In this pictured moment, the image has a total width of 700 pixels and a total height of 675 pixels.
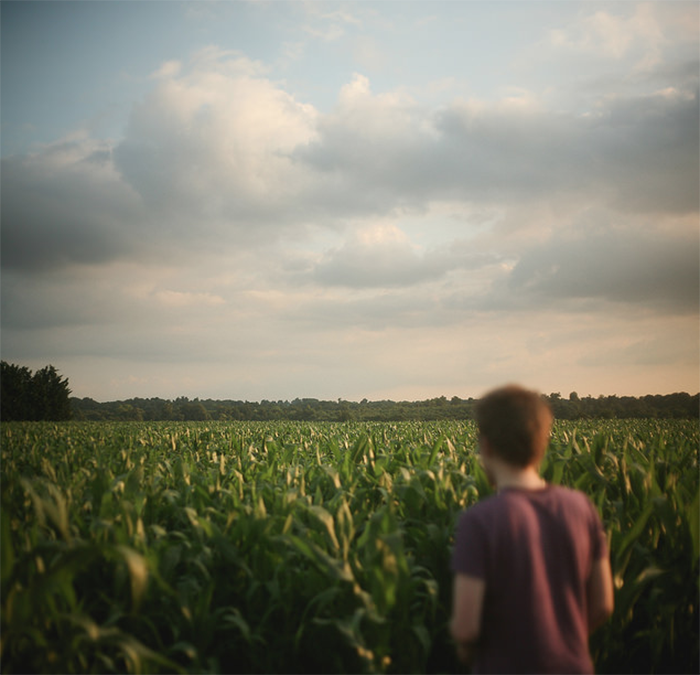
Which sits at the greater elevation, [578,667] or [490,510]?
[490,510]

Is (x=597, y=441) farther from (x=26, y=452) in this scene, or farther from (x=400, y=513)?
(x=26, y=452)

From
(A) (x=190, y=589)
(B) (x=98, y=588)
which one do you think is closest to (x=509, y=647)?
(A) (x=190, y=589)

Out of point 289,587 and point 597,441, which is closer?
point 289,587

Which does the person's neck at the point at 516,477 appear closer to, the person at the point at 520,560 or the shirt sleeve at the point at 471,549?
the person at the point at 520,560

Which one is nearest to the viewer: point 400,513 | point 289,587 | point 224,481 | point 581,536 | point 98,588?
point 581,536

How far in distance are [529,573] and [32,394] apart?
72249 millimetres

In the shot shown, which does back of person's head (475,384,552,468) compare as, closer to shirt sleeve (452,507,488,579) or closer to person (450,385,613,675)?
person (450,385,613,675)

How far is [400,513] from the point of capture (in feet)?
12.1

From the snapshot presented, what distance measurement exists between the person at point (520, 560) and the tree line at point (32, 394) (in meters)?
69.8

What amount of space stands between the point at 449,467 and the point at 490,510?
347cm

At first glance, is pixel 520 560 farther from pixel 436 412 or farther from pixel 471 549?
pixel 436 412

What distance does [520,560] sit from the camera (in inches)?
60.5

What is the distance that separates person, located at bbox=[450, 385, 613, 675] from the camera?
1526mm

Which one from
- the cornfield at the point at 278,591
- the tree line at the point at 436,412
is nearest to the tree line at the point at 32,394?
the tree line at the point at 436,412
